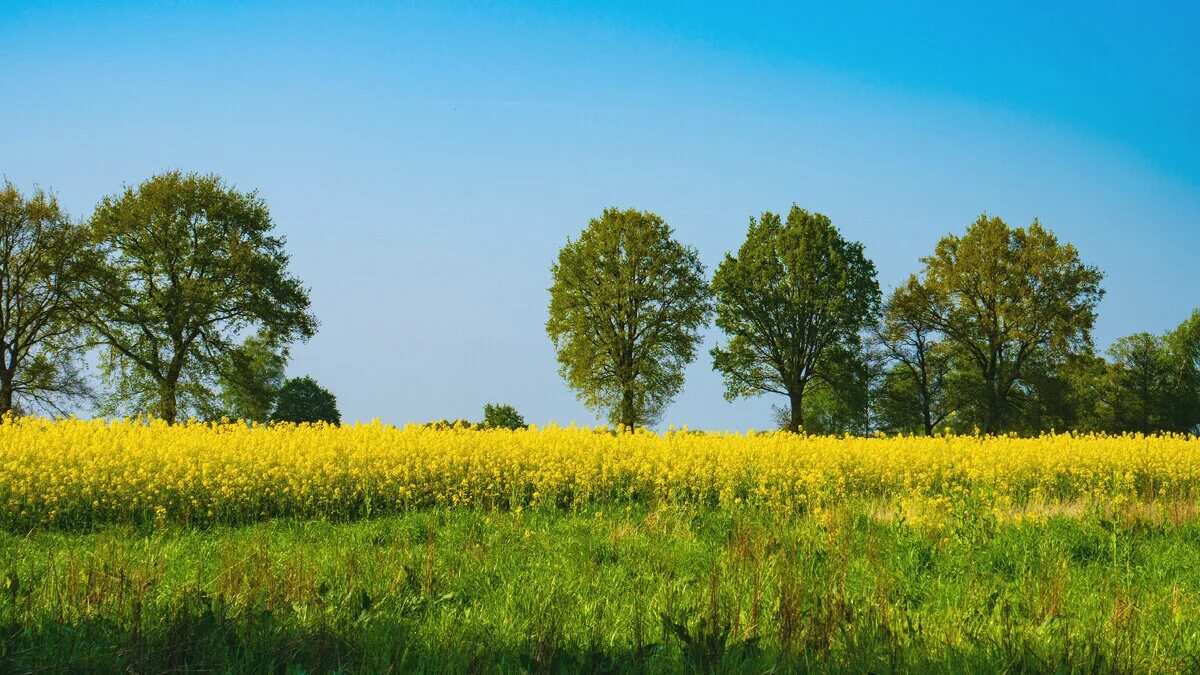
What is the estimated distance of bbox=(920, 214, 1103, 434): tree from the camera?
39406mm

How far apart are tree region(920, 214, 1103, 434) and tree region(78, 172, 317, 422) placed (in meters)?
30.1

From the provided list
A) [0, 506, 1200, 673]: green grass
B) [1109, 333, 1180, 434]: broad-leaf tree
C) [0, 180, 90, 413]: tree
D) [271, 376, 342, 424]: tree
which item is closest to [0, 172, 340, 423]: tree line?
[0, 180, 90, 413]: tree

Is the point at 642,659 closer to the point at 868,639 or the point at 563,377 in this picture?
the point at 868,639

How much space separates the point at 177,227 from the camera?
3334cm

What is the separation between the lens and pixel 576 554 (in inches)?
312

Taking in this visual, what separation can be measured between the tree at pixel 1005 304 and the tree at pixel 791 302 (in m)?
4.67

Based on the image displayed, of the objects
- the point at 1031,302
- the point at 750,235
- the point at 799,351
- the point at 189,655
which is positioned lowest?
the point at 189,655

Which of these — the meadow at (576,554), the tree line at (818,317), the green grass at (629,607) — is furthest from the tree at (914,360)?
the green grass at (629,607)

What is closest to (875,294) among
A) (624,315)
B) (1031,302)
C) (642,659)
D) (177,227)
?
(1031,302)

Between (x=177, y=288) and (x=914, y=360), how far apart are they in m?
33.8

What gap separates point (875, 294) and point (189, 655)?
38.3 meters

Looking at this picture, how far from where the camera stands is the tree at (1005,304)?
39.4 meters

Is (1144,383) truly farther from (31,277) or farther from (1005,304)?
(31,277)

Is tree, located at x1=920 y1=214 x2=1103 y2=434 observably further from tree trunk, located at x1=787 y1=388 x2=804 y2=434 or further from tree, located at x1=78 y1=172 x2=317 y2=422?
A: tree, located at x1=78 y1=172 x2=317 y2=422
